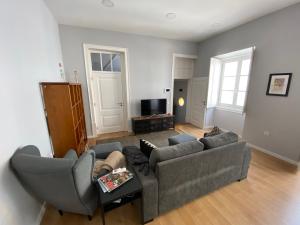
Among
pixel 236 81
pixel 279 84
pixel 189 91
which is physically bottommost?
pixel 189 91

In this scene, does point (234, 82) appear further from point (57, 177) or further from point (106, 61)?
point (57, 177)

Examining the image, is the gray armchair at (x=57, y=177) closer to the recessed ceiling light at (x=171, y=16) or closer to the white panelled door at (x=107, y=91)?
the white panelled door at (x=107, y=91)

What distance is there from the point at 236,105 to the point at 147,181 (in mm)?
3717

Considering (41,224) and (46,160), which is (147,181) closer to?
(46,160)

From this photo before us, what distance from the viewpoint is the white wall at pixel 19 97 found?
Answer: 116 cm

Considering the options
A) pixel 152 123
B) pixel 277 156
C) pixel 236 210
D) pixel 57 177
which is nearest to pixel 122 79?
pixel 152 123

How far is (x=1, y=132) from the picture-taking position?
1.13m

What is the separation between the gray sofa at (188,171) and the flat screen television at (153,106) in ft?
8.66

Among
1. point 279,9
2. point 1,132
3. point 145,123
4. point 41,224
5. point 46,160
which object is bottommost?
point 41,224

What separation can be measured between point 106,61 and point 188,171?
3.63 metres

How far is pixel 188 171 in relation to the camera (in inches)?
62.7

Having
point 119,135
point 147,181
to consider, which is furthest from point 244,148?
point 119,135

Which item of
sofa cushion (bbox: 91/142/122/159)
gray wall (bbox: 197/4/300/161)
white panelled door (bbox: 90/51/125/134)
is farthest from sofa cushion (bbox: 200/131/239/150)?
white panelled door (bbox: 90/51/125/134)

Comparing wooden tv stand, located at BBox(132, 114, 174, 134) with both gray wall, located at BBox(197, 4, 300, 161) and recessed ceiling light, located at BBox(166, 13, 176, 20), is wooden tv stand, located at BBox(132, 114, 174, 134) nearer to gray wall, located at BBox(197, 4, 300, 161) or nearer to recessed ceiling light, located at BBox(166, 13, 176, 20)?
gray wall, located at BBox(197, 4, 300, 161)
